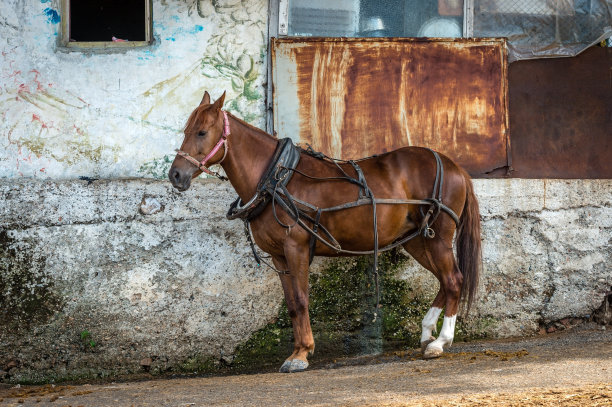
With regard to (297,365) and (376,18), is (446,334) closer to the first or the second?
(297,365)

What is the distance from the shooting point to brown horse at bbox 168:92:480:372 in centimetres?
485

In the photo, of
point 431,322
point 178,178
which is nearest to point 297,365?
point 431,322

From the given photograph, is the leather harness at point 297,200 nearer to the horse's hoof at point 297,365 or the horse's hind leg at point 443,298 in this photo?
the horse's hind leg at point 443,298

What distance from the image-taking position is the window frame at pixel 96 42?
580 cm

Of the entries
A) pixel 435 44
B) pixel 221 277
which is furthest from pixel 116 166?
pixel 435 44

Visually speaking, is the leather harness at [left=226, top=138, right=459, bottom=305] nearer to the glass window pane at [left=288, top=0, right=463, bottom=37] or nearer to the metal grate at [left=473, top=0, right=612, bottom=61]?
the glass window pane at [left=288, top=0, right=463, bottom=37]

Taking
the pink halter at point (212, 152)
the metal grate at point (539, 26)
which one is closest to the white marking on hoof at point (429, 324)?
the pink halter at point (212, 152)

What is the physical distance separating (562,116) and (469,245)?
1617mm

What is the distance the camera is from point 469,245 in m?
5.33

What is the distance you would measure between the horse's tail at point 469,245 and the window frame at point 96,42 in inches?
107

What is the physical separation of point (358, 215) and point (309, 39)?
5.25 feet

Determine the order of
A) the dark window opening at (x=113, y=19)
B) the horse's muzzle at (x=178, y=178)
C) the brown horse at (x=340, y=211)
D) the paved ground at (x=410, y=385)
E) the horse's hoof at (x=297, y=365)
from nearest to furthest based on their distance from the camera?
Answer: the paved ground at (x=410, y=385)
the horse's muzzle at (x=178, y=178)
the brown horse at (x=340, y=211)
the horse's hoof at (x=297, y=365)
the dark window opening at (x=113, y=19)

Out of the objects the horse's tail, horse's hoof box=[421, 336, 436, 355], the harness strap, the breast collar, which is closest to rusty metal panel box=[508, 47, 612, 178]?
the horse's tail

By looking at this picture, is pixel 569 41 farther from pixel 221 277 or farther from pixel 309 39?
pixel 221 277
